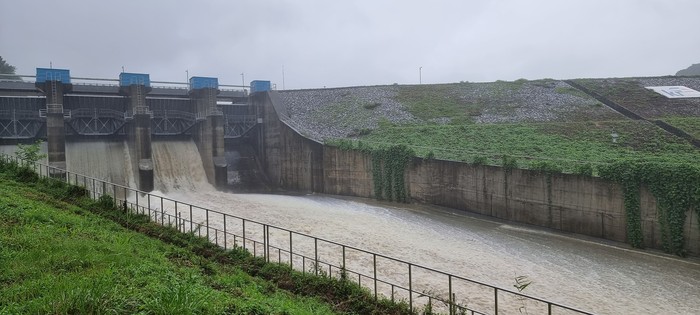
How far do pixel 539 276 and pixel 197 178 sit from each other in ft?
94.2

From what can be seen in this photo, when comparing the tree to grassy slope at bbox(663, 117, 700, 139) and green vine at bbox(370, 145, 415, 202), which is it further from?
grassy slope at bbox(663, 117, 700, 139)

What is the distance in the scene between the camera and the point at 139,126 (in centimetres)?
3484

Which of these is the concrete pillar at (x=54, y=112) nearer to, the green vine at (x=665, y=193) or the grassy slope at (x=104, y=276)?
the grassy slope at (x=104, y=276)

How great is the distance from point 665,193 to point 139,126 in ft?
109

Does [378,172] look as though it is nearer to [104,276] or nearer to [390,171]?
[390,171]

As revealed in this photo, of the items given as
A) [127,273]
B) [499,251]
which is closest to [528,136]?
[499,251]

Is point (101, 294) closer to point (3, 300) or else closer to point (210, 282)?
point (3, 300)

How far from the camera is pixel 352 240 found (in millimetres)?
21844

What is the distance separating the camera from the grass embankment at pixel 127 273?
6.96 meters

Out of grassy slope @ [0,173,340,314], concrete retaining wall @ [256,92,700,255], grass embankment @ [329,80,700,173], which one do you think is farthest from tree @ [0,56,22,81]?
grassy slope @ [0,173,340,314]

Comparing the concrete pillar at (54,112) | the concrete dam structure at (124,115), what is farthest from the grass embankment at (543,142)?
the concrete pillar at (54,112)

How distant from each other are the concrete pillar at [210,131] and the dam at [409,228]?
870 millimetres

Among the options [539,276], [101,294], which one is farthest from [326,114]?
[101,294]

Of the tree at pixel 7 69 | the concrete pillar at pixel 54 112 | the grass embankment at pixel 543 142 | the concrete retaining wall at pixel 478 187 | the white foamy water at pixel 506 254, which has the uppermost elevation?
the tree at pixel 7 69
